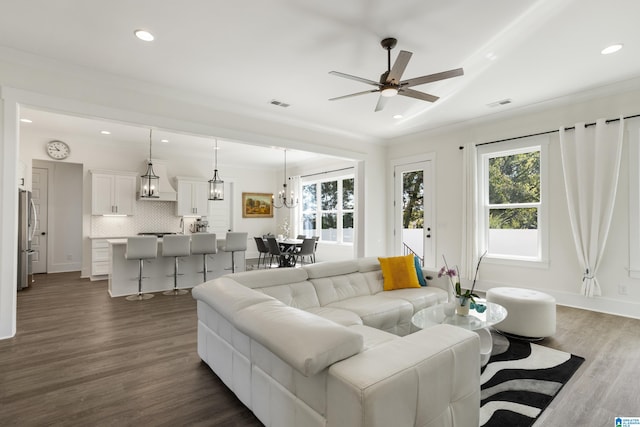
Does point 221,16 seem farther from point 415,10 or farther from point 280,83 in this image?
point 415,10

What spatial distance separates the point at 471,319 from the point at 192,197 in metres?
7.20

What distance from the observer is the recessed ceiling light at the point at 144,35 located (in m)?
2.91

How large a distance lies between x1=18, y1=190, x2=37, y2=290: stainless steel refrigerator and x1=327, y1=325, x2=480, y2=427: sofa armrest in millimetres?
6542

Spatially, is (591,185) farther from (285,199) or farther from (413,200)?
(285,199)

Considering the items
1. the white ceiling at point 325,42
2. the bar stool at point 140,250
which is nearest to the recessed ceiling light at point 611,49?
the white ceiling at point 325,42

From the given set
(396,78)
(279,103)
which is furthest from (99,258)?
(396,78)

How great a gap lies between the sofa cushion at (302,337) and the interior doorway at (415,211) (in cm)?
486

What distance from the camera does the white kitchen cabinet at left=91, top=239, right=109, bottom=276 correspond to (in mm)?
6430

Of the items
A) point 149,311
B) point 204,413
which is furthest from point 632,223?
point 149,311

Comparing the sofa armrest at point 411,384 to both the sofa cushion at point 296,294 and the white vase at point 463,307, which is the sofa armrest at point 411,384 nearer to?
the white vase at point 463,307

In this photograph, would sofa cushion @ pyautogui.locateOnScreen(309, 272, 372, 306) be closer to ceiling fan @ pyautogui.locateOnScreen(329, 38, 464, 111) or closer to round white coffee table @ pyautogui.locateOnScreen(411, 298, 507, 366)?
round white coffee table @ pyautogui.locateOnScreen(411, 298, 507, 366)

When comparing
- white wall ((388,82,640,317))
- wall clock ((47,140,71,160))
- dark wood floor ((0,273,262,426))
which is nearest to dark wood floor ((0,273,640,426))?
dark wood floor ((0,273,262,426))

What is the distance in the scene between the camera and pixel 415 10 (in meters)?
2.60

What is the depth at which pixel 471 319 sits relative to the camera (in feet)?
8.98
